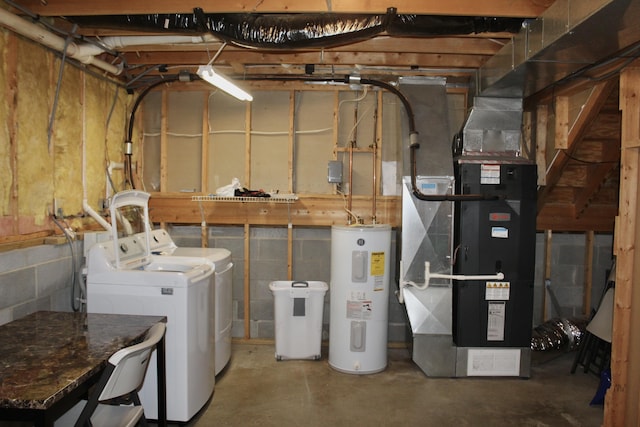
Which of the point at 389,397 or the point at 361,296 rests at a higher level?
the point at 361,296

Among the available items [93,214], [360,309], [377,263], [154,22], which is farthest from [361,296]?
[154,22]

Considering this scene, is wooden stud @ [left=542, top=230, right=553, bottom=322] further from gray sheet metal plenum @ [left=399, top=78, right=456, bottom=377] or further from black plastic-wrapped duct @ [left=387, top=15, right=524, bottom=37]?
black plastic-wrapped duct @ [left=387, top=15, right=524, bottom=37]

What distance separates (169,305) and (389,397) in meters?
1.79

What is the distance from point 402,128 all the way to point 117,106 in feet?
8.89

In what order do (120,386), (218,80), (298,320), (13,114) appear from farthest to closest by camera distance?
(298,320) → (218,80) → (13,114) → (120,386)

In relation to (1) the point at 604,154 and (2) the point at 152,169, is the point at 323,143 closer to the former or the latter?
(2) the point at 152,169

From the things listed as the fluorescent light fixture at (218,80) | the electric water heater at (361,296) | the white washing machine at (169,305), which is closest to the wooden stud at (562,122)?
the electric water heater at (361,296)

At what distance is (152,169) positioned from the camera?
4309mm

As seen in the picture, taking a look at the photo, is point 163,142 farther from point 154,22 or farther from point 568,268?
point 568,268

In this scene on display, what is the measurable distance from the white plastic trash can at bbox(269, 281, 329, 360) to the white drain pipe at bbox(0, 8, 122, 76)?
7.85 feet

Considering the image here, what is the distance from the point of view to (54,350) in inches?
69.4

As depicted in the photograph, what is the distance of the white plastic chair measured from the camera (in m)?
1.57

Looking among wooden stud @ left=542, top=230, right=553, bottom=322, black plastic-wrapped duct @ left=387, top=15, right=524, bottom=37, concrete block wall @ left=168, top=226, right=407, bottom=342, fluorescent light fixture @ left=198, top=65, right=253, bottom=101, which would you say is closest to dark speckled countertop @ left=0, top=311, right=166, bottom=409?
fluorescent light fixture @ left=198, top=65, right=253, bottom=101

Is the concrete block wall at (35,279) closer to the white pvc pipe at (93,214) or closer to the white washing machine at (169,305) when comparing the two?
the white pvc pipe at (93,214)
